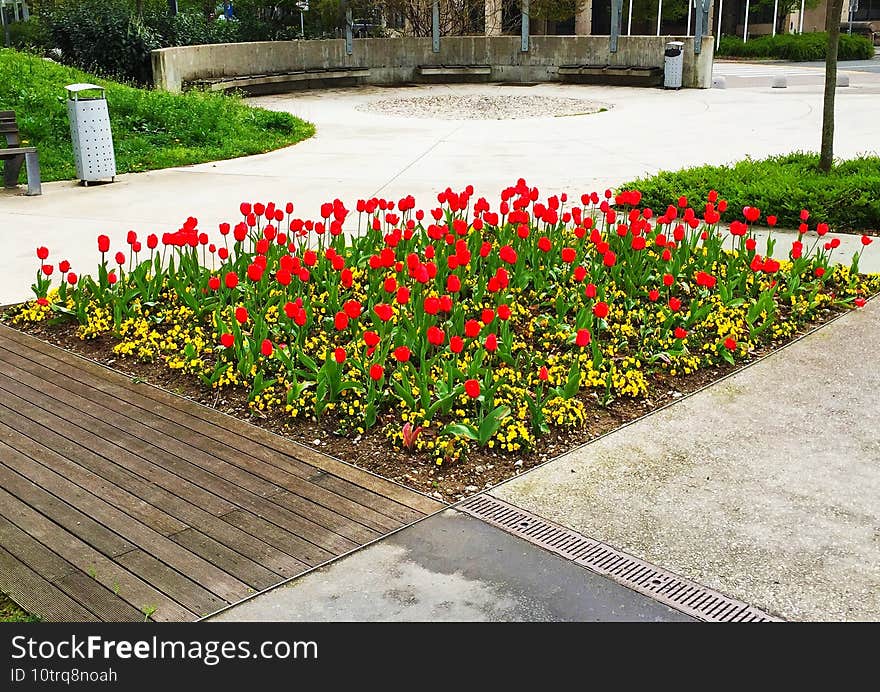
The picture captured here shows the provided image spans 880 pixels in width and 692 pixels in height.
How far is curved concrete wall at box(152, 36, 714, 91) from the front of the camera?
24219 millimetres

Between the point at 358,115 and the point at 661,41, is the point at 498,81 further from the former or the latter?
the point at 358,115

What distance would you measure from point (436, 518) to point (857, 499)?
1.72 meters

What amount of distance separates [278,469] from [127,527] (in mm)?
741

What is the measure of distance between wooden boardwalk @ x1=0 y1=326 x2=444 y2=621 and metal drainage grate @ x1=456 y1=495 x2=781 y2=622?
313mm

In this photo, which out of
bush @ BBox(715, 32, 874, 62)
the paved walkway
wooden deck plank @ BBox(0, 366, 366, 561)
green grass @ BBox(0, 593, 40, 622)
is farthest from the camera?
bush @ BBox(715, 32, 874, 62)

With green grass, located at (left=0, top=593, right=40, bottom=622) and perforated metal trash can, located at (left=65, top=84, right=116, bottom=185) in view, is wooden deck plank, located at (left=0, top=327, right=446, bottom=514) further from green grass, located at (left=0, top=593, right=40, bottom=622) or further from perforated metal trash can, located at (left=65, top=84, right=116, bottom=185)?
perforated metal trash can, located at (left=65, top=84, right=116, bottom=185)

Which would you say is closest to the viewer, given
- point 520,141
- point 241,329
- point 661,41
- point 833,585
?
point 833,585

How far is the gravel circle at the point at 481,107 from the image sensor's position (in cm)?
1925

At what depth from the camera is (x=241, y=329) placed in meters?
5.84

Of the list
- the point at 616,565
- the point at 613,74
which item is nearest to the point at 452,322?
the point at 616,565

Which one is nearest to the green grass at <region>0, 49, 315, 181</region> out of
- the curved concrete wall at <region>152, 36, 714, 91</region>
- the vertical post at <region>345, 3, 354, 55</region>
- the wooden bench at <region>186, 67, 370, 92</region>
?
the wooden bench at <region>186, 67, 370, 92</region>

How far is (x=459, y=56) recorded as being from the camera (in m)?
27.2

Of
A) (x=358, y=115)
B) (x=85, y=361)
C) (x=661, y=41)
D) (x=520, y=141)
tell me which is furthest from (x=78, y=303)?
(x=661, y=41)

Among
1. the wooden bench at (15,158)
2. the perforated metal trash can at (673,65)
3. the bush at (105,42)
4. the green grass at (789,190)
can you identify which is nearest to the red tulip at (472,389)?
the green grass at (789,190)
